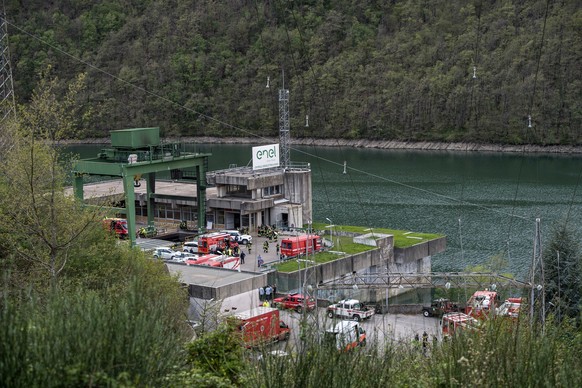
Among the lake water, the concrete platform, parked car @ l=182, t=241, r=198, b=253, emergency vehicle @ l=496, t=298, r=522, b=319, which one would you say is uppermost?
emergency vehicle @ l=496, t=298, r=522, b=319

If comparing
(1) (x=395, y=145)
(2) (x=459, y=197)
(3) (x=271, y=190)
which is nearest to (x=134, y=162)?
(3) (x=271, y=190)

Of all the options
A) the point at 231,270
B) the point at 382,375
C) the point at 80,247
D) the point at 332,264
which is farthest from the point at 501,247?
the point at 382,375

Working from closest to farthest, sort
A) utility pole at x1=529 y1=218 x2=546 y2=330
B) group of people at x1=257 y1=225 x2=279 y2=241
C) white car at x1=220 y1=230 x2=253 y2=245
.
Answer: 1. utility pole at x1=529 y1=218 x2=546 y2=330
2. white car at x1=220 y1=230 x2=253 y2=245
3. group of people at x1=257 y1=225 x2=279 y2=241

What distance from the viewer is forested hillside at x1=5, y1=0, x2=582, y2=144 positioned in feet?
287

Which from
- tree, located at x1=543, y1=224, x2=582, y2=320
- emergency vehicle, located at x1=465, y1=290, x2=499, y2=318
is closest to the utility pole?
tree, located at x1=543, y1=224, x2=582, y2=320

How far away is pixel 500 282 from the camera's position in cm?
2262

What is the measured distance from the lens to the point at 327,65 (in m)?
101

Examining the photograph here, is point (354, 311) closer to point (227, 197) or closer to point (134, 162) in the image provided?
point (134, 162)

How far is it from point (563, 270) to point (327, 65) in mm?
82289

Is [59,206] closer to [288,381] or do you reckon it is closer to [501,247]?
[288,381]

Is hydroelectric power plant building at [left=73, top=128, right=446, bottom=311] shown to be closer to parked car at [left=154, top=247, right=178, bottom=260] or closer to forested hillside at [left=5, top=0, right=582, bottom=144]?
parked car at [left=154, top=247, right=178, bottom=260]

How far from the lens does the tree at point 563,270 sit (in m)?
19.7

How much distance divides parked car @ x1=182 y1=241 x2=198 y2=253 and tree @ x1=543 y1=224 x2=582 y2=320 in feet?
36.5

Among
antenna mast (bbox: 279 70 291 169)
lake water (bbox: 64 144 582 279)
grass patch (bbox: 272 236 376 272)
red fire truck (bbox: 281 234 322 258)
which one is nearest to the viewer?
grass patch (bbox: 272 236 376 272)
